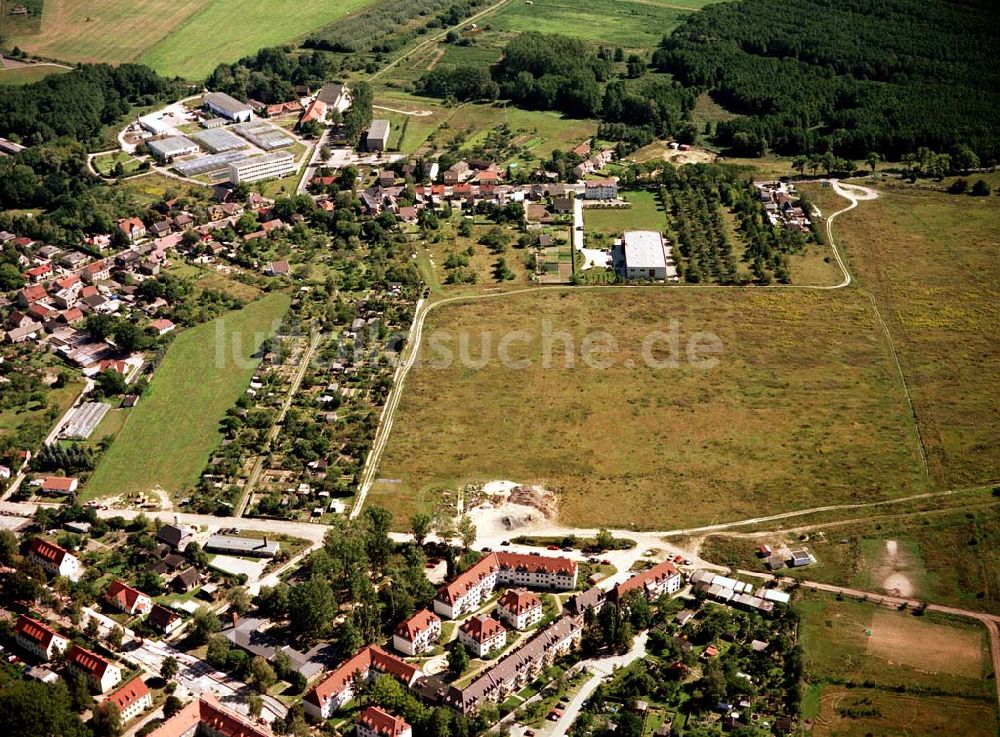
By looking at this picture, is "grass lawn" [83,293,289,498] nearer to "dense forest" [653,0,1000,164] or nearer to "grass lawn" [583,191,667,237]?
"grass lawn" [583,191,667,237]

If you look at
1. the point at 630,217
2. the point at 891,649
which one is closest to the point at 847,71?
the point at 630,217

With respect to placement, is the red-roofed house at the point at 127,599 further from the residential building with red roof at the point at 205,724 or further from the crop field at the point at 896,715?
the crop field at the point at 896,715

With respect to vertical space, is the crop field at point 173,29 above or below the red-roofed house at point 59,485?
A: above

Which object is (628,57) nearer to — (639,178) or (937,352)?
(639,178)

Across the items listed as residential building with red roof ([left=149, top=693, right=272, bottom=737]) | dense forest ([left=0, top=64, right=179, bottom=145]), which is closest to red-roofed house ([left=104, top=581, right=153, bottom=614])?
residential building with red roof ([left=149, top=693, right=272, bottom=737])

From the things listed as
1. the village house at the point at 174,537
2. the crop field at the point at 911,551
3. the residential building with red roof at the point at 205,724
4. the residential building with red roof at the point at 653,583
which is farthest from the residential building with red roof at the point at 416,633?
the crop field at the point at 911,551

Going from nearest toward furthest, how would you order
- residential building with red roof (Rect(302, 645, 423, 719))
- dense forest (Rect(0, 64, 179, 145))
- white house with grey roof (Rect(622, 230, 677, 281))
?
residential building with red roof (Rect(302, 645, 423, 719)) → white house with grey roof (Rect(622, 230, 677, 281)) → dense forest (Rect(0, 64, 179, 145))

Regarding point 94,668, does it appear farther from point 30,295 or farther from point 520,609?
point 30,295
